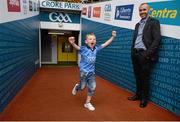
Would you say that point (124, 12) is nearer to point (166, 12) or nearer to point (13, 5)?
point (166, 12)

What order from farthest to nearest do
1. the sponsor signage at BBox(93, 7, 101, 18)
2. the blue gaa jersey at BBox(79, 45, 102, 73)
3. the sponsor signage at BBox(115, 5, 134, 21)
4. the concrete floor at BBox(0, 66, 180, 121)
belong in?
the sponsor signage at BBox(93, 7, 101, 18) → the sponsor signage at BBox(115, 5, 134, 21) → the blue gaa jersey at BBox(79, 45, 102, 73) → the concrete floor at BBox(0, 66, 180, 121)

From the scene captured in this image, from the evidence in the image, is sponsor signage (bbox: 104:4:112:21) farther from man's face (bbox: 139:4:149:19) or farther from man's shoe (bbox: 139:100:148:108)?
man's shoe (bbox: 139:100:148:108)

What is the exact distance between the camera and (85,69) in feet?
12.6

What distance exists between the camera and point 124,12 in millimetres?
5867

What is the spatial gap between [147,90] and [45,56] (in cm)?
856

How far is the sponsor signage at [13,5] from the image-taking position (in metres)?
4.33

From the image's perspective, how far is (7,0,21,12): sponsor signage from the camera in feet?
14.2

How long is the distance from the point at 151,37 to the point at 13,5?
283 cm

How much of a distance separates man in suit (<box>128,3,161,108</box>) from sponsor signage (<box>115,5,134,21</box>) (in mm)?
1307

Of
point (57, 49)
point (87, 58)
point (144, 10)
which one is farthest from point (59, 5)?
point (87, 58)

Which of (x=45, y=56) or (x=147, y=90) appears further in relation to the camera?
(x=45, y=56)

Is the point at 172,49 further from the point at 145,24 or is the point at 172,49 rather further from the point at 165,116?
the point at 165,116

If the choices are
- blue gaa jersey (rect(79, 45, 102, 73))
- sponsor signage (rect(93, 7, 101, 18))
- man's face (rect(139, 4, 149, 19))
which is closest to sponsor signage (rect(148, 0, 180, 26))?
man's face (rect(139, 4, 149, 19))

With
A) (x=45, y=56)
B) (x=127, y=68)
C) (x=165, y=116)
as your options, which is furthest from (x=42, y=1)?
(x=165, y=116)
